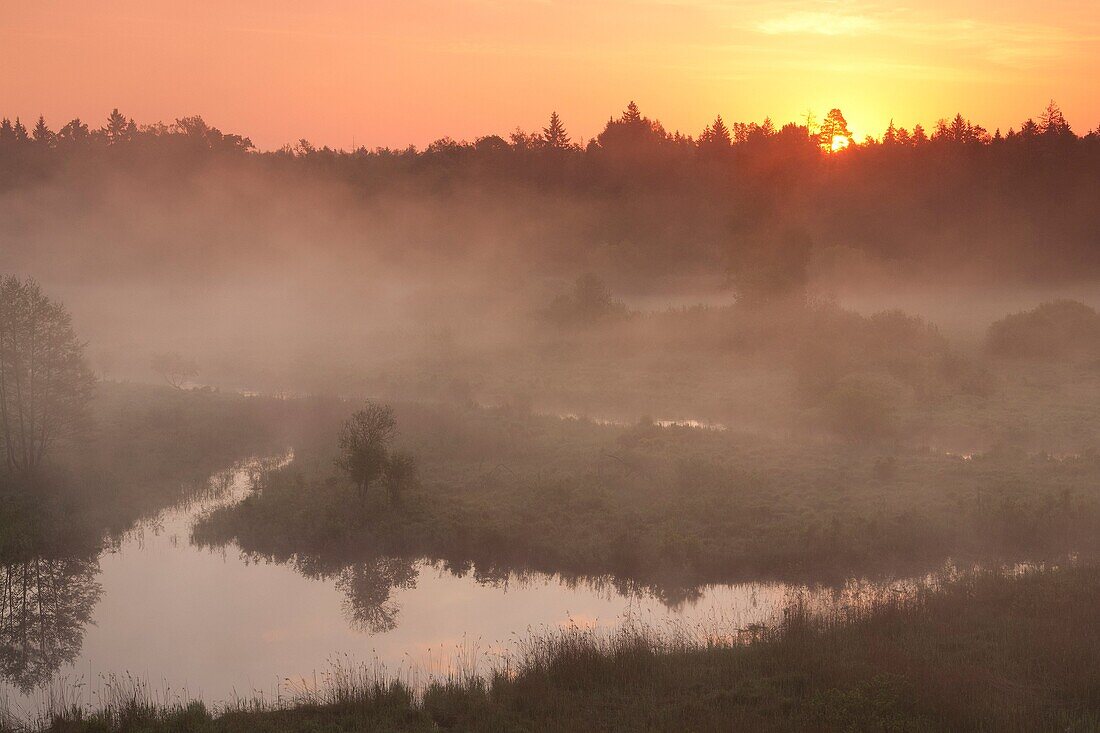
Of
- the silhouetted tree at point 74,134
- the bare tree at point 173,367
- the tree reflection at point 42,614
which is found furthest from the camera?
the silhouetted tree at point 74,134

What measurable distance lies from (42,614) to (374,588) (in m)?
8.03

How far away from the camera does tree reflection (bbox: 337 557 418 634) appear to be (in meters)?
21.7

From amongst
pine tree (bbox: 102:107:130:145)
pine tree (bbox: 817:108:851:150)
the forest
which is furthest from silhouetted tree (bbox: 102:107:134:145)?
pine tree (bbox: 817:108:851:150)

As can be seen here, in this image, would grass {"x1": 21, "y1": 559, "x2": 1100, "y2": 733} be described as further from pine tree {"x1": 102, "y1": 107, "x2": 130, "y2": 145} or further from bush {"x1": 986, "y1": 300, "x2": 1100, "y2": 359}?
pine tree {"x1": 102, "y1": 107, "x2": 130, "y2": 145}

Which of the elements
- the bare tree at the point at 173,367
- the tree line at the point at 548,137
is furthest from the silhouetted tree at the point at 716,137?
the bare tree at the point at 173,367

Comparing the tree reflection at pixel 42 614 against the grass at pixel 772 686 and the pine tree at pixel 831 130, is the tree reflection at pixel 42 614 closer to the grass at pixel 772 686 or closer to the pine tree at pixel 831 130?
the grass at pixel 772 686

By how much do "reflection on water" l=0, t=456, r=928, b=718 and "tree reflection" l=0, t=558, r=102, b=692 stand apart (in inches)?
1.7

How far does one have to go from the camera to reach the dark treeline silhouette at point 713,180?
8825 cm

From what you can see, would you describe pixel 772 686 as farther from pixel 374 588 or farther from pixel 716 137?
pixel 716 137

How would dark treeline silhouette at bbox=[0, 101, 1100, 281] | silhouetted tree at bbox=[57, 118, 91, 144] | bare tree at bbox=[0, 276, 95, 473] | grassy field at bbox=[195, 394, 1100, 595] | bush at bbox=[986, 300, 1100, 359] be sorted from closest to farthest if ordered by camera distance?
grassy field at bbox=[195, 394, 1100, 595] → bare tree at bbox=[0, 276, 95, 473] → bush at bbox=[986, 300, 1100, 359] → dark treeline silhouette at bbox=[0, 101, 1100, 281] → silhouetted tree at bbox=[57, 118, 91, 144]

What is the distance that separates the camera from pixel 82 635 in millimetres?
21078

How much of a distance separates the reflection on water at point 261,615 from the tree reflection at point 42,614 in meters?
0.04

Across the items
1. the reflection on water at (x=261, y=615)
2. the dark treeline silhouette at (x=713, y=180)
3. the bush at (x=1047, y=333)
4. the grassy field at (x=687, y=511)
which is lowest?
the reflection on water at (x=261, y=615)

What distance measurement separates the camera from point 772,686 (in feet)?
50.1
